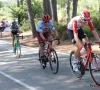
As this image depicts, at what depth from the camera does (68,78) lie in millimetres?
Answer: 8320

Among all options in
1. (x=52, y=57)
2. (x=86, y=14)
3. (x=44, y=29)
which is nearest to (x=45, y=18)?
(x=44, y=29)

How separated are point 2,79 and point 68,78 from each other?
7.02 ft

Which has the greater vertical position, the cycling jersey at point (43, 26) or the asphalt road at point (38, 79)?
the cycling jersey at point (43, 26)

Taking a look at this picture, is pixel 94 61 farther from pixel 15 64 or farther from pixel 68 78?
pixel 15 64

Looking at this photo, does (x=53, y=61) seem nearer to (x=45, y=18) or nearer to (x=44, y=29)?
(x=44, y=29)

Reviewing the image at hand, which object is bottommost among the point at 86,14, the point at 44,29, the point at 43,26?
the point at 44,29

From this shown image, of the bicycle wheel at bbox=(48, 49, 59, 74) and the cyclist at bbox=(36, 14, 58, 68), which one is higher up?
the cyclist at bbox=(36, 14, 58, 68)

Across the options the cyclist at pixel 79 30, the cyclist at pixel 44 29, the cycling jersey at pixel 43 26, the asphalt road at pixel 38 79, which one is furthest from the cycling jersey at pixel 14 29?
the cyclist at pixel 79 30

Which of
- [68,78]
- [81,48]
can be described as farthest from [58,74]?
[81,48]

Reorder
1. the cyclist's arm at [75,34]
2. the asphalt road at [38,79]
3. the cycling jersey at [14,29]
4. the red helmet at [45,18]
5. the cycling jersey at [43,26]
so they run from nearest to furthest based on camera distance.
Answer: the cyclist's arm at [75,34] → the asphalt road at [38,79] → the red helmet at [45,18] → the cycling jersey at [43,26] → the cycling jersey at [14,29]

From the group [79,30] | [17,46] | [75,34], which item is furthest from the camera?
[17,46]

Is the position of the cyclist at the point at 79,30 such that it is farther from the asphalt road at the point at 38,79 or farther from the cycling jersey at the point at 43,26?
the cycling jersey at the point at 43,26

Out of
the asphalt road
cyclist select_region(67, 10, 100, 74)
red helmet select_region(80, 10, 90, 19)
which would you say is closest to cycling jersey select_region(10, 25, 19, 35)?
the asphalt road

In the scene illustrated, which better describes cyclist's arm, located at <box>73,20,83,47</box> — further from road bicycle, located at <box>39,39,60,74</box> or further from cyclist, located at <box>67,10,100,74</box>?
road bicycle, located at <box>39,39,60,74</box>
